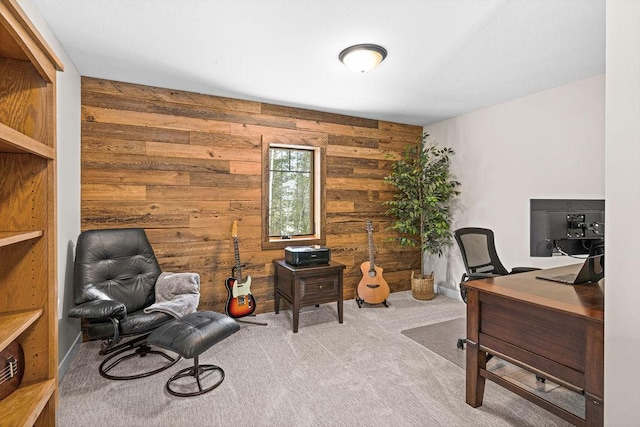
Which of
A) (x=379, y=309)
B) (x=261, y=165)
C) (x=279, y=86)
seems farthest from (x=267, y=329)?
(x=279, y=86)

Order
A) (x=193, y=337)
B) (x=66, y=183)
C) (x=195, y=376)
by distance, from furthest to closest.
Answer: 1. (x=66, y=183)
2. (x=195, y=376)
3. (x=193, y=337)

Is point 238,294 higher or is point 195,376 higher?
point 238,294

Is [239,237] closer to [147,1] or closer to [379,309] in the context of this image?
[379,309]

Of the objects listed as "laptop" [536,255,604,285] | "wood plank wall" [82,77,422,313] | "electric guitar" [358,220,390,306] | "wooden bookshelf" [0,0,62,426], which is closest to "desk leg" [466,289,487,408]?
"laptop" [536,255,604,285]

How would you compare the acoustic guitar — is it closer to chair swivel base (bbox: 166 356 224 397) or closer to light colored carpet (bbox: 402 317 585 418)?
chair swivel base (bbox: 166 356 224 397)

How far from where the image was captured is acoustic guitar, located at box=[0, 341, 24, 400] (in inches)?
45.7

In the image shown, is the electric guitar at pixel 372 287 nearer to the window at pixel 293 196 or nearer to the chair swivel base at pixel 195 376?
the window at pixel 293 196

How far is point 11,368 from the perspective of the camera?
1.20 m

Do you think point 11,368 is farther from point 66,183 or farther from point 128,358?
point 66,183

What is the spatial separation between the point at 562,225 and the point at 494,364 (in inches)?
53.6

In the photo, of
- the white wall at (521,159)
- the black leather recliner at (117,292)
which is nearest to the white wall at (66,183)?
the black leather recliner at (117,292)

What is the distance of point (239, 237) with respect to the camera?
12.0 feet

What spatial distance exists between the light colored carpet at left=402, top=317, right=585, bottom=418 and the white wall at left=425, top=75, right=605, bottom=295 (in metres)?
1.15

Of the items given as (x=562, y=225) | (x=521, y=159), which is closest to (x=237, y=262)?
(x=562, y=225)
